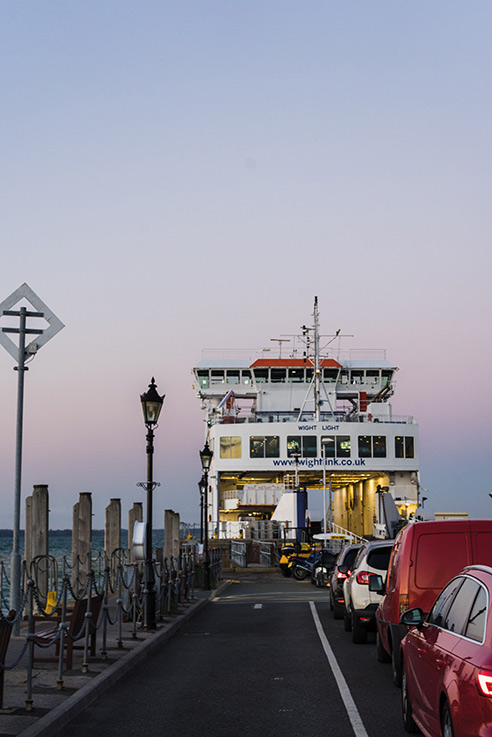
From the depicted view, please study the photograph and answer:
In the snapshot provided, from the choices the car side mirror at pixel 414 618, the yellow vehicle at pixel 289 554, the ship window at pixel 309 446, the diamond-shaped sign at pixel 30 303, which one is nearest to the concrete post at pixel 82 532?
the diamond-shaped sign at pixel 30 303

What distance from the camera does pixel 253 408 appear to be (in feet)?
245

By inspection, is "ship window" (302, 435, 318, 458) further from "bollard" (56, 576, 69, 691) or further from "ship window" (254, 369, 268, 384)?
"bollard" (56, 576, 69, 691)

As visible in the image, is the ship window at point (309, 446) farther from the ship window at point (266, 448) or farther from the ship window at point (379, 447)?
the ship window at point (379, 447)

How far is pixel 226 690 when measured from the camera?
10438 mm

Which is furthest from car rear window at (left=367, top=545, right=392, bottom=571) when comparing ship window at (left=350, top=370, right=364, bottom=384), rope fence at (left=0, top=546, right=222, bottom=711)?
ship window at (left=350, top=370, right=364, bottom=384)

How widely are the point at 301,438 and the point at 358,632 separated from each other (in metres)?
51.9

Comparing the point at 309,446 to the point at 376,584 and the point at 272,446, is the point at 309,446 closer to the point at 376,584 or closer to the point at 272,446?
the point at 272,446

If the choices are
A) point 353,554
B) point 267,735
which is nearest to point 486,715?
point 267,735

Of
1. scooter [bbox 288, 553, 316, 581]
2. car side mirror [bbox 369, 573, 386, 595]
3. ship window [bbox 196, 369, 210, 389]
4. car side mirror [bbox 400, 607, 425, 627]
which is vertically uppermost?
ship window [bbox 196, 369, 210, 389]

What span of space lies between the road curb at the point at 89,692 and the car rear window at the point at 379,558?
12.5 feet

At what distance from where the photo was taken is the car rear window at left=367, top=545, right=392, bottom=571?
1488 cm

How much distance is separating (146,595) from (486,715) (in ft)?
39.6

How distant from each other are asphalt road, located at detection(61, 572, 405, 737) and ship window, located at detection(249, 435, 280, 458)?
4910 centimetres

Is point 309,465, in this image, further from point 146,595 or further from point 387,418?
point 146,595
